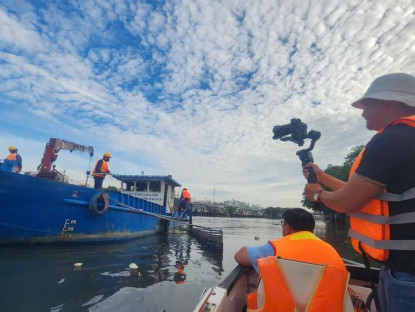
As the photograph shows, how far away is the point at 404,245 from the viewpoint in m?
1.18

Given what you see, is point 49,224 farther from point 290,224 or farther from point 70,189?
point 290,224

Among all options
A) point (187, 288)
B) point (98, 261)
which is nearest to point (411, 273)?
point (187, 288)

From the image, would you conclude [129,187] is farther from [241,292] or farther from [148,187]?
[241,292]

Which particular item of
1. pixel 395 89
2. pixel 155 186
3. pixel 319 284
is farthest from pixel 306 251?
pixel 155 186

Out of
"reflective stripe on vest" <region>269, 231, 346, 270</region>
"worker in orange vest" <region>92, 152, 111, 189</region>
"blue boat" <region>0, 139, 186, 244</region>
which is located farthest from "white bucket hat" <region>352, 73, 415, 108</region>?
"worker in orange vest" <region>92, 152, 111, 189</region>

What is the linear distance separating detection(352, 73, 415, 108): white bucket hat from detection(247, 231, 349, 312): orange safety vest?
1200 millimetres

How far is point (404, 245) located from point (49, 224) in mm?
9487

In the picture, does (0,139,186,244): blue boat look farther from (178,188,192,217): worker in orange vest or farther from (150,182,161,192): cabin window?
(178,188,192,217): worker in orange vest

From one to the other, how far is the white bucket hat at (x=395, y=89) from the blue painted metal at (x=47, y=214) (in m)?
9.11

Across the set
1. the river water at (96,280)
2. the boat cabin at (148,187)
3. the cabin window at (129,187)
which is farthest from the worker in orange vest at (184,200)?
the river water at (96,280)

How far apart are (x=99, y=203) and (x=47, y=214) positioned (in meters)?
1.89

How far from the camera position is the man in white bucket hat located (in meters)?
1.19

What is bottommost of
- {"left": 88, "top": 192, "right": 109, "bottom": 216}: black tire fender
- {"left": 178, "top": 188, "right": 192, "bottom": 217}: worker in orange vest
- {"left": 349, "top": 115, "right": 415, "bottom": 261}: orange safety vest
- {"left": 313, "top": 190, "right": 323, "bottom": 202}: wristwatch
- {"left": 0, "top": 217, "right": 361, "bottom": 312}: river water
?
{"left": 0, "top": 217, "right": 361, "bottom": 312}: river water

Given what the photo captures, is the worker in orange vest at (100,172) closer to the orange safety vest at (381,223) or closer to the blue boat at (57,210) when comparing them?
the blue boat at (57,210)
